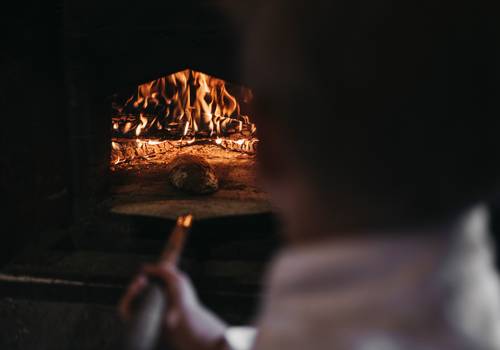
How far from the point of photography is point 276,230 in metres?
2.33

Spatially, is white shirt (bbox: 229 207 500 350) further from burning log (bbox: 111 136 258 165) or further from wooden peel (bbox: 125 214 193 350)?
burning log (bbox: 111 136 258 165)

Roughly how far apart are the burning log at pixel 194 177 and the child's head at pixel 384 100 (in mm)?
2137

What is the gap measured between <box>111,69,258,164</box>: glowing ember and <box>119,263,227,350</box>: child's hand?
2246 mm

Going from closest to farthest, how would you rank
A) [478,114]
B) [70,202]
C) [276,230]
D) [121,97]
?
[478,114], [276,230], [70,202], [121,97]

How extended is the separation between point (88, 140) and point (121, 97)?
496 millimetres

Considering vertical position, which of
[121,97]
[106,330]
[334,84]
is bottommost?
[106,330]

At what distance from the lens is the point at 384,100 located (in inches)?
18.8

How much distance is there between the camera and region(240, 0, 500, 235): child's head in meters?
0.46

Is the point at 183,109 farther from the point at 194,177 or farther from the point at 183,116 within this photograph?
the point at 194,177

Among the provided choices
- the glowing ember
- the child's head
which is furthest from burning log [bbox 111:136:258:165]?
the child's head

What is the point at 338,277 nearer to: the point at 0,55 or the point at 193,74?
the point at 0,55

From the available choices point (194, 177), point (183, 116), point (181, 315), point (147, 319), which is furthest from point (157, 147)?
point (147, 319)

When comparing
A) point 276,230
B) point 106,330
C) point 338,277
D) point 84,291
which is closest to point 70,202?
point 84,291

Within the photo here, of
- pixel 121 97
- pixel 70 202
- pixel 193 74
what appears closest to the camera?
pixel 70 202
